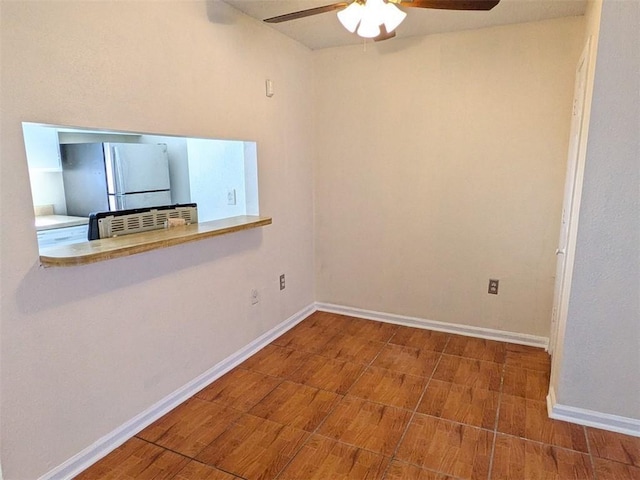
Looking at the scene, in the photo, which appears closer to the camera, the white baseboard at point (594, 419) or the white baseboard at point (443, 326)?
the white baseboard at point (594, 419)

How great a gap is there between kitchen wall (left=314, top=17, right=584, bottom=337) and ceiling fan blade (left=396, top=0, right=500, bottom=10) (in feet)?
3.94

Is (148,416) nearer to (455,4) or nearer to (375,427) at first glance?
(375,427)

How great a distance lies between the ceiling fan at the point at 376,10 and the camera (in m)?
1.81

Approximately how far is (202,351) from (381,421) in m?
1.16

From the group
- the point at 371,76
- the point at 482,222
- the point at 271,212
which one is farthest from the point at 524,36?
the point at 271,212

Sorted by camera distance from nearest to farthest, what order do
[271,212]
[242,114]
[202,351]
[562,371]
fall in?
[562,371], [202,351], [242,114], [271,212]

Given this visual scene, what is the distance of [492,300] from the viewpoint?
3.15 m

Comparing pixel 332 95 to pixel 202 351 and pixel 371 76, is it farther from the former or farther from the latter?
pixel 202 351

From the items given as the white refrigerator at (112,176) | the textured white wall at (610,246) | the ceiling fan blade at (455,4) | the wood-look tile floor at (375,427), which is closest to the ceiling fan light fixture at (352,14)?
the ceiling fan blade at (455,4)

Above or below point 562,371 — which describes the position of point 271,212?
above

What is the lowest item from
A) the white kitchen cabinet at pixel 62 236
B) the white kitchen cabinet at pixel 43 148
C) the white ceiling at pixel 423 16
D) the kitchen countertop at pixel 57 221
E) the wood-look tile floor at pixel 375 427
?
the wood-look tile floor at pixel 375 427

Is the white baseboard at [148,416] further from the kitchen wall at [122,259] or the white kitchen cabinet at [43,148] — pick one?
the white kitchen cabinet at [43,148]

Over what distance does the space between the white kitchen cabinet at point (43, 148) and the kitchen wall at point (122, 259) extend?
1.41m

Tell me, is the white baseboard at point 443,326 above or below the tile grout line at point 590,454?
above
